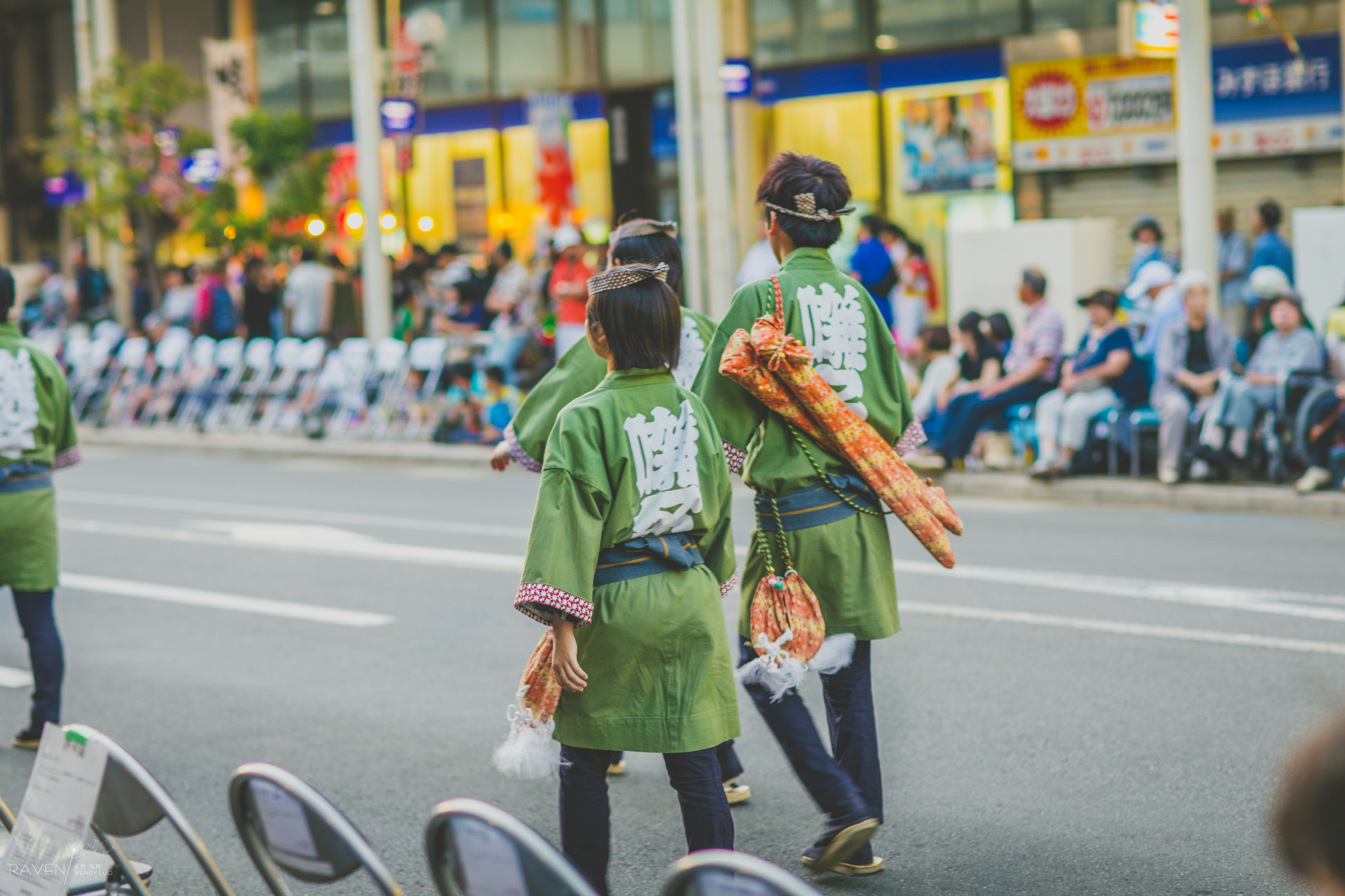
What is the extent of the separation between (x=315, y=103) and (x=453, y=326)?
34.7ft

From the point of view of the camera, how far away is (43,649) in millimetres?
5762

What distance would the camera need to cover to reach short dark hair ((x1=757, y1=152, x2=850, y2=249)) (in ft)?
14.2

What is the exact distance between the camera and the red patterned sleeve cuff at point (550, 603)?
353 centimetres

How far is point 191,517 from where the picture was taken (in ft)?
39.8

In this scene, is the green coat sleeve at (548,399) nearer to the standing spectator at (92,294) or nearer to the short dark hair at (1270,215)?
the short dark hair at (1270,215)

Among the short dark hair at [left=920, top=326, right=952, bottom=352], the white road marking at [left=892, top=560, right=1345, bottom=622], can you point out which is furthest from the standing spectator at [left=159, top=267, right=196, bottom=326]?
the white road marking at [left=892, top=560, right=1345, bottom=622]

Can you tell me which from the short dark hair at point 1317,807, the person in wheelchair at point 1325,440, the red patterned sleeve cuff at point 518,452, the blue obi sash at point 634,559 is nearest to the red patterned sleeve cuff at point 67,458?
the red patterned sleeve cuff at point 518,452

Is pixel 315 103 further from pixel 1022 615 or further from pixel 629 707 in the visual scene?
pixel 629 707

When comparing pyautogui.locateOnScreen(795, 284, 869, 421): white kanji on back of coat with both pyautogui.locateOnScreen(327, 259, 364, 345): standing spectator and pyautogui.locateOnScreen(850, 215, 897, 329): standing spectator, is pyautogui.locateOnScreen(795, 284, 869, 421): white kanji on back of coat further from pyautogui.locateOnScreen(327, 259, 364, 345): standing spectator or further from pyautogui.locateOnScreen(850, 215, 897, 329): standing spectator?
pyautogui.locateOnScreen(327, 259, 364, 345): standing spectator

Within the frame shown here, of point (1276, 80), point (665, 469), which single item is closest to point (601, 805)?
point (665, 469)

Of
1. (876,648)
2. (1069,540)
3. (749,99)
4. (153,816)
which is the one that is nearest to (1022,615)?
(876,648)

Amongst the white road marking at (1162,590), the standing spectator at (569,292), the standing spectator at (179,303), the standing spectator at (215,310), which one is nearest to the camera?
the white road marking at (1162,590)

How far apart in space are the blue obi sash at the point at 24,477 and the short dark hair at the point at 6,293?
528 millimetres

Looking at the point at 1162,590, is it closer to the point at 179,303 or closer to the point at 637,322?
the point at 637,322
